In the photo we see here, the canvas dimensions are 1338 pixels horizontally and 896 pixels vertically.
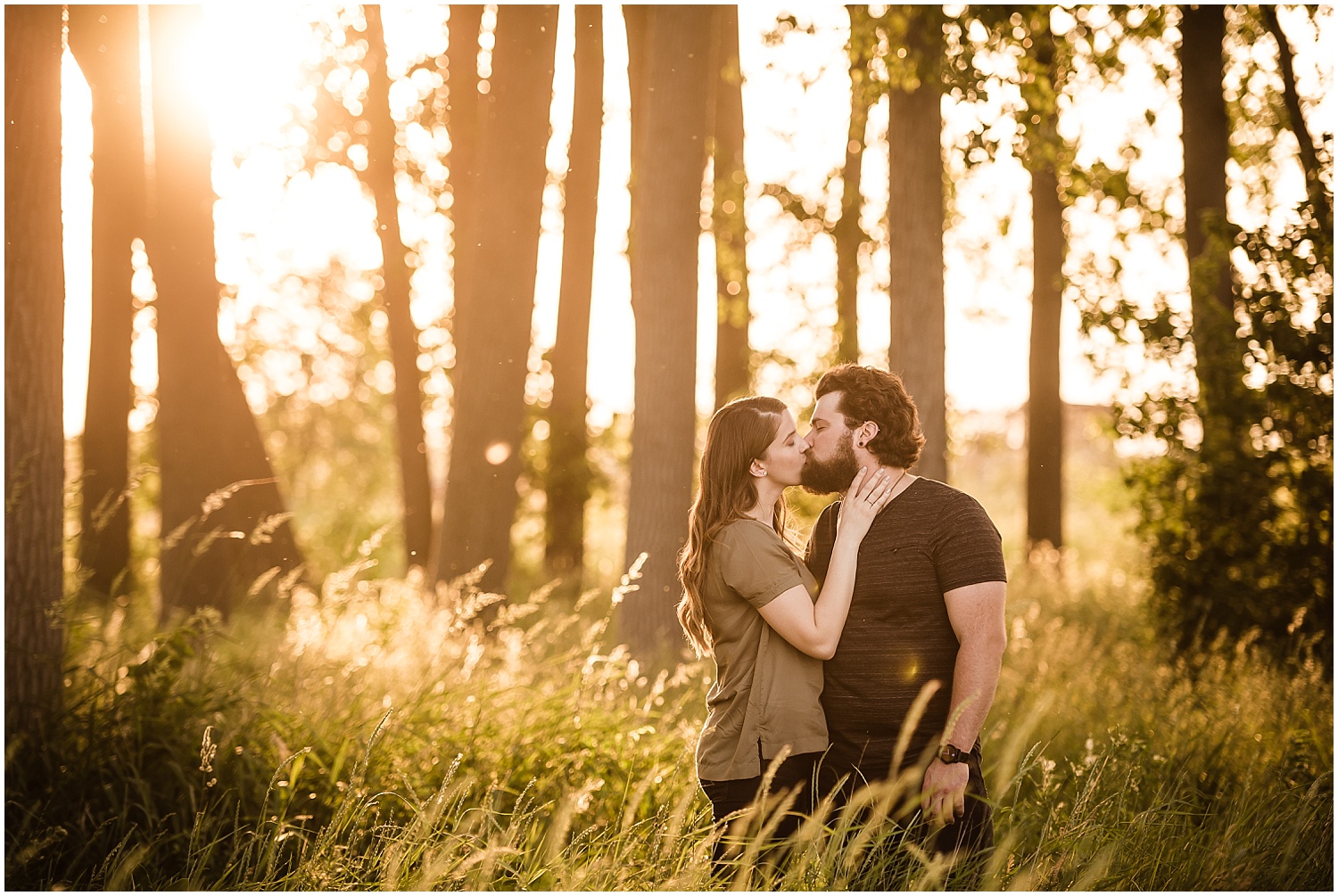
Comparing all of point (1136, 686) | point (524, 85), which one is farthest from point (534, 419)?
point (1136, 686)

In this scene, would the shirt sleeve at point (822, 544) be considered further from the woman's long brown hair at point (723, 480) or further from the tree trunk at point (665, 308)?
the tree trunk at point (665, 308)

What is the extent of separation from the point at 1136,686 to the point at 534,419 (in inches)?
401

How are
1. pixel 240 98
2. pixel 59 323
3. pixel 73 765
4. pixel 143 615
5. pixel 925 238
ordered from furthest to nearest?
1. pixel 240 98
2. pixel 143 615
3. pixel 925 238
4. pixel 59 323
5. pixel 73 765

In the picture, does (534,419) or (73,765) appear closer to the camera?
(73,765)

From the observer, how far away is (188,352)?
902 cm

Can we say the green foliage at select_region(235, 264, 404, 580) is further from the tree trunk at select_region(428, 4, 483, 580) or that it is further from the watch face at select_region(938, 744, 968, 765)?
the watch face at select_region(938, 744, 968, 765)

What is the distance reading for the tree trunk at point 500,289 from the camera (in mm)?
8438

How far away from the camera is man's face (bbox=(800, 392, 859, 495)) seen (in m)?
3.60

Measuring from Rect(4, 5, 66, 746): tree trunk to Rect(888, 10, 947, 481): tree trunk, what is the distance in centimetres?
520

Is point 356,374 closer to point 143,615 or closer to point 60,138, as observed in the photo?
point 143,615

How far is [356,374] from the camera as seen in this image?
2138cm

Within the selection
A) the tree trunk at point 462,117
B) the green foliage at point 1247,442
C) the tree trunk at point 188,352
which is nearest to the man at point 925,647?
→ the green foliage at point 1247,442

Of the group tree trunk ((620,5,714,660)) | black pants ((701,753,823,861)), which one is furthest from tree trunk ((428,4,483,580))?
black pants ((701,753,823,861))

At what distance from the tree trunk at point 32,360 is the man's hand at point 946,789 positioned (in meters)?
3.89
